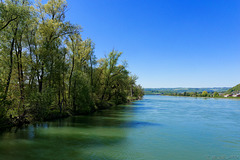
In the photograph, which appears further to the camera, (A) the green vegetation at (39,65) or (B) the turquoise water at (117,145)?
(A) the green vegetation at (39,65)

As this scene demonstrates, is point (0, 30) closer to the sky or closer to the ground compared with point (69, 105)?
closer to the sky

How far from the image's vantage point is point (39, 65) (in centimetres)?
2234

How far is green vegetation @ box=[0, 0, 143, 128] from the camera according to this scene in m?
17.1

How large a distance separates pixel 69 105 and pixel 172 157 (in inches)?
832

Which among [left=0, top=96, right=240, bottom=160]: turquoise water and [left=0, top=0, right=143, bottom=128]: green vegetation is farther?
[left=0, top=0, right=143, bottom=128]: green vegetation

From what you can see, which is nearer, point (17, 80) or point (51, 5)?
point (17, 80)

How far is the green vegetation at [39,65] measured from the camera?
1712cm

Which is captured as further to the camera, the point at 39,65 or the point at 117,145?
the point at 39,65

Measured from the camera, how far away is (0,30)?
1574 cm

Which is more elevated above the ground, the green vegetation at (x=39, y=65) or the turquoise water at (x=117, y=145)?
the green vegetation at (x=39, y=65)

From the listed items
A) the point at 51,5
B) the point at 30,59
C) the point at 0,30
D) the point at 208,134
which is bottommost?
the point at 208,134

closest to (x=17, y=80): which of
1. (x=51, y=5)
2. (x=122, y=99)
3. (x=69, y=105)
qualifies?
(x=69, y=105)

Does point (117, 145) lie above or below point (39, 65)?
below

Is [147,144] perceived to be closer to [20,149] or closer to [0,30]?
[20,149]
